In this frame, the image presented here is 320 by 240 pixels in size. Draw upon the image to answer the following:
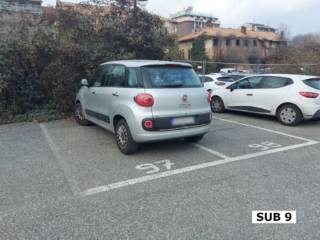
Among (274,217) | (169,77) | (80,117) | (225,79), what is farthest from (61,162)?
(225,79)

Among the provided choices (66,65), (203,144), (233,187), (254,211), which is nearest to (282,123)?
(203,144)

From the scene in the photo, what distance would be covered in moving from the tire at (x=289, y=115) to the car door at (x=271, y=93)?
0.18m

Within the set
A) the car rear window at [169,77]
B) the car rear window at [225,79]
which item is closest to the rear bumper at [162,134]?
the car rear window at [169,77]

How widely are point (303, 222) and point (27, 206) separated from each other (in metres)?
2.98

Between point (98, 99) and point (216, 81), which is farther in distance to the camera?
point (216, 81)

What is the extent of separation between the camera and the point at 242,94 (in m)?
8.02

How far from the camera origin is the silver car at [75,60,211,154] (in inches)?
167

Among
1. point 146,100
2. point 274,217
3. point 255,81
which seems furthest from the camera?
point 255,81

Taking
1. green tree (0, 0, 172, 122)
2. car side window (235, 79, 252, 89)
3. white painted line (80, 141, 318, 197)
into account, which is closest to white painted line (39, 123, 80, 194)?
white painted line (80, 141, 318, 197)

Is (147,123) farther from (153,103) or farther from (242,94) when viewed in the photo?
(242,94)

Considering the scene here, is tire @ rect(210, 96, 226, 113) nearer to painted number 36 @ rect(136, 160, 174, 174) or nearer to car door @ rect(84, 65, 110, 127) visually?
car door @ rect(84, 65, 110, 127)

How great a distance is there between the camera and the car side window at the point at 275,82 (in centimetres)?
707

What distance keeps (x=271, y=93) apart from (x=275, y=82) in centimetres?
36

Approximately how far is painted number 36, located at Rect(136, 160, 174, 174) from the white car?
4176 millimetres
